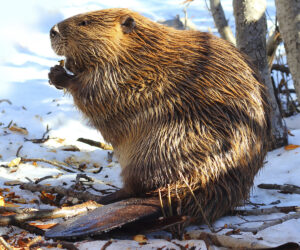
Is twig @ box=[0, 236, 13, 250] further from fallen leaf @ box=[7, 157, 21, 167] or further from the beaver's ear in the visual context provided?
fallen leaf @ box=[7, 157, 21, 167]

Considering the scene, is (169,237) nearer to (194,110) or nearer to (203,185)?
(203,185)

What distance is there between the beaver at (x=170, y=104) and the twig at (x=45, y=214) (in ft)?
0.67

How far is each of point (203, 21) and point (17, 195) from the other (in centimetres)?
813

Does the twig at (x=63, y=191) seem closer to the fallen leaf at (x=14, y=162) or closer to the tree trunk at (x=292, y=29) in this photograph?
the fallen leaf at (x=14, y=162)

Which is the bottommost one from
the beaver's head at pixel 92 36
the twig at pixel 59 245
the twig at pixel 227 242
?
the twig at pixel 227 242

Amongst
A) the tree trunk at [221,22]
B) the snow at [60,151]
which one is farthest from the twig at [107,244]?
A: the tree trunk at [221,22]

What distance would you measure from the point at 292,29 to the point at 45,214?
6.61ft

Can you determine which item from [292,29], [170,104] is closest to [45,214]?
[170,104]

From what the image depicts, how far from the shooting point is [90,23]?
2.23 meters

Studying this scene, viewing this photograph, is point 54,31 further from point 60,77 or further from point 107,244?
point 107,244

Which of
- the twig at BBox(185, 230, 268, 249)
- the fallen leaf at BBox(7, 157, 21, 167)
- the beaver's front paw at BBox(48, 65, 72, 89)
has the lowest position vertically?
the twig at BBox(185, 230, 268, 249)

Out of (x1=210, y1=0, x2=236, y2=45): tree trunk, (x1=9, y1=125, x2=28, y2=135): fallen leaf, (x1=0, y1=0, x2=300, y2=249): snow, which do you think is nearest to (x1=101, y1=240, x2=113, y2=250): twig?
(x1=0, y1=0, x2=300, y2=249): snow

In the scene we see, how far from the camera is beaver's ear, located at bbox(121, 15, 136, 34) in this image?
86.7 inches

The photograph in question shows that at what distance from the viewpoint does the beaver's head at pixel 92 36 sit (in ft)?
7.13
